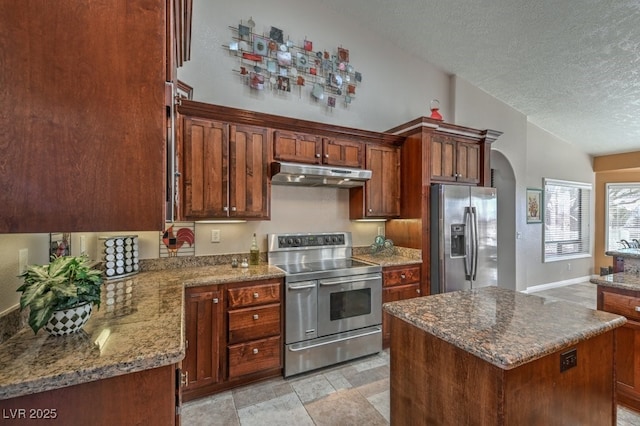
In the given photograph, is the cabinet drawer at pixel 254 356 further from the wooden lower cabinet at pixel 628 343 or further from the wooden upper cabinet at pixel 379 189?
the wooden lower cabinet at pixel 628 343

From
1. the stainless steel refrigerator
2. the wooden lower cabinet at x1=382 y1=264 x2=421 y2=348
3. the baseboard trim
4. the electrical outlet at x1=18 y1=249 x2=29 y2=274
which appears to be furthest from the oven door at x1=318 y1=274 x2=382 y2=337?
the baseboard trim

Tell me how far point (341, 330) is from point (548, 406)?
182 centimetres

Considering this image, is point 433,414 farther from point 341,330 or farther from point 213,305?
point 213,305

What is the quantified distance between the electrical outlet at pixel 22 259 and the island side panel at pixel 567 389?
6.86 ft

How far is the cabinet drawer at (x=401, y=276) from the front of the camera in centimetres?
314

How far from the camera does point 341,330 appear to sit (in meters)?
2.86

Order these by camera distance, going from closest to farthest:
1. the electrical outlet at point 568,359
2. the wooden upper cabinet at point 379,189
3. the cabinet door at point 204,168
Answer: the electrical outlet at point 568,359, the cabinet door at point 204,168, the wooden upper cabinet at point 379,189

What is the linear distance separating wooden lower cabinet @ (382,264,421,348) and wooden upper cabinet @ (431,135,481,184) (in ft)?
3.61

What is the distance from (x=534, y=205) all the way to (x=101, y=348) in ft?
21.5

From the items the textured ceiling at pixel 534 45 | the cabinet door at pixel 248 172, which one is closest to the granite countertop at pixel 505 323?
the cabinet door at pixel 248 172

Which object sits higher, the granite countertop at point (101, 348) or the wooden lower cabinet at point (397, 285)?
the granite countertop at point (101, 348)

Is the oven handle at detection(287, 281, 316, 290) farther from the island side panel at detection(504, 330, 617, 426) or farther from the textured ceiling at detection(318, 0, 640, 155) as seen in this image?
the textured ceiling at detection(318, 0, 640, 155)

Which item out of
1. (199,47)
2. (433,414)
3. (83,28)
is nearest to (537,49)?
(199,47)

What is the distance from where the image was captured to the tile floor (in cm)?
213
